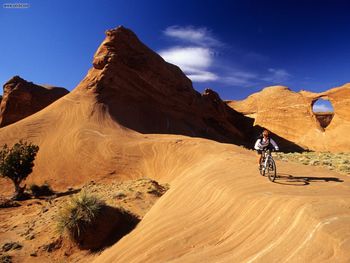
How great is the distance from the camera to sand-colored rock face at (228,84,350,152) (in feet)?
126

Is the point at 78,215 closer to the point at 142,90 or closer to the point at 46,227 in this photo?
the point at 46,227

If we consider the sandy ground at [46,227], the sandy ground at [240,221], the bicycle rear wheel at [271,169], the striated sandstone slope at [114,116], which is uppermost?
the striated sandstone slope at [114,116]

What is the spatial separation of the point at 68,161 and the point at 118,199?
40.3 ft

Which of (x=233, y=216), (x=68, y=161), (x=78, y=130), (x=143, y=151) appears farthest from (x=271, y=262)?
(x=78, y=130)

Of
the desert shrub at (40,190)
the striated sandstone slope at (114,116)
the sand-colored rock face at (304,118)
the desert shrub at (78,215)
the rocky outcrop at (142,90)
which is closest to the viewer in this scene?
the desert shrub at (78,215)

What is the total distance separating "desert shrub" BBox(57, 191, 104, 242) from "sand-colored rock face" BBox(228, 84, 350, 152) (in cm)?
3488

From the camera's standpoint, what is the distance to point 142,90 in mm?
36094

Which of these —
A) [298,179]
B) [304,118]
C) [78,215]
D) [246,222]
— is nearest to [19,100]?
[78,215]

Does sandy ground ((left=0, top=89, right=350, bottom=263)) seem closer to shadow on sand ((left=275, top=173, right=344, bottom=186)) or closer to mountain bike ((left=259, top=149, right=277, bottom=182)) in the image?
shadow on sand ((left=275, top=173, right=344, bottom=186))

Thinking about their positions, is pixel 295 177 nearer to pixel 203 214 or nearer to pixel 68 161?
pixel 203 214

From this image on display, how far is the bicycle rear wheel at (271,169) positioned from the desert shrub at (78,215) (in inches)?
223

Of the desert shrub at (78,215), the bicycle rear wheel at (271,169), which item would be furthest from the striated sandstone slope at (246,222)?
the desert shrub at (78,215)

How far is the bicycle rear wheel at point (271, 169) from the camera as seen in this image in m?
8.45

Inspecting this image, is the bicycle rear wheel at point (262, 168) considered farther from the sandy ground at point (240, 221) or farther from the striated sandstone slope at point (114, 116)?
the striated sandstone slope at point (114, 116)
